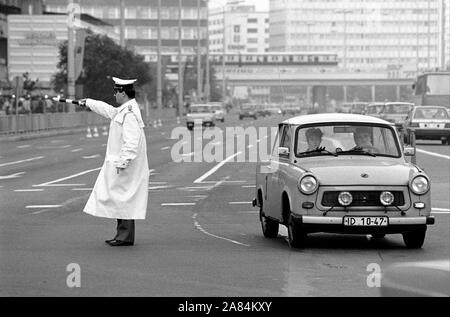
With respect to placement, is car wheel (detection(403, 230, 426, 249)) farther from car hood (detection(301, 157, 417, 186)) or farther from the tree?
the tree

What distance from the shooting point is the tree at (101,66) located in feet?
273

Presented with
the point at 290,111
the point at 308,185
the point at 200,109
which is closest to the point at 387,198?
the point at 308,185

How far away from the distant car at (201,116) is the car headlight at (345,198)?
59.9m

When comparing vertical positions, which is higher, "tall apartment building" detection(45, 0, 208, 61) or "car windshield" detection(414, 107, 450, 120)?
"tall apartment building" detection(45, 0, 208, 61)

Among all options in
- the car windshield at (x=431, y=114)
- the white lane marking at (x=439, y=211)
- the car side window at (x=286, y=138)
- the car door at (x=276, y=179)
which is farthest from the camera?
the car windshield at (x=431, y=114)

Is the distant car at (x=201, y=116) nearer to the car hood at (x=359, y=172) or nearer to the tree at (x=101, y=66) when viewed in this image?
the tree at (x=101, y=66)

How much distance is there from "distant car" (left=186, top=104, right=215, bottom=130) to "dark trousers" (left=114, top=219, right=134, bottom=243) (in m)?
59.4

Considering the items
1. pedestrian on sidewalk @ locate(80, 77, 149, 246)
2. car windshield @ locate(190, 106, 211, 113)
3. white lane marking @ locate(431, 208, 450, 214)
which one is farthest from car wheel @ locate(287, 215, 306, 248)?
car windshield @ locate(190, 106, 211, 113)

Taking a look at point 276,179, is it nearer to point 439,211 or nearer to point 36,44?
point 439,211

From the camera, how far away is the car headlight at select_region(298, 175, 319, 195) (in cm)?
1328

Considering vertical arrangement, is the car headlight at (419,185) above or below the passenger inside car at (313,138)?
below

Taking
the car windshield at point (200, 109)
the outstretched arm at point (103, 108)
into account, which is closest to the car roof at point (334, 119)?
the outstretched arm at point (103, 108)
